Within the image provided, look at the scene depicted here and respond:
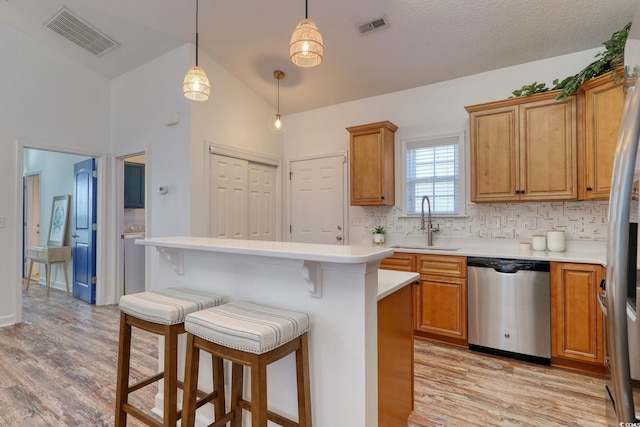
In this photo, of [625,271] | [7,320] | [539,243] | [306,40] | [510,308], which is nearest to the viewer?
[625,271]

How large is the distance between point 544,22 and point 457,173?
155cm

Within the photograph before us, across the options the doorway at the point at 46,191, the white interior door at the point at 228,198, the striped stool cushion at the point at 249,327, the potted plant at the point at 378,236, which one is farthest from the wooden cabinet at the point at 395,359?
the doorway at the point at 46,191

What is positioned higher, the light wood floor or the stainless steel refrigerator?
the stainless steel refrigerator

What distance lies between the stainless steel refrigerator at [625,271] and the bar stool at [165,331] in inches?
61.8

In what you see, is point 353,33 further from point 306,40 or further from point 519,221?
point 519,221

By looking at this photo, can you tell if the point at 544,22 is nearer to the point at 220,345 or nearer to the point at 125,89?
the point at 220,345

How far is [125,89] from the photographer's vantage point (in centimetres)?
438

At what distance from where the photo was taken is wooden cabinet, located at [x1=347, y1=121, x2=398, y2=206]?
3.83 meters

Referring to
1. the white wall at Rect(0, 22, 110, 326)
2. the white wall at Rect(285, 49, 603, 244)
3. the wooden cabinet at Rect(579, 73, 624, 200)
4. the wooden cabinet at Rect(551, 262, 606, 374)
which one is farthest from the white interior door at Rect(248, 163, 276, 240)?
the wooden cabinet at Rect(579, 73, 624, 200)

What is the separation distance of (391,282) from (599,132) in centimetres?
231

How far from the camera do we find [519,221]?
332 cm

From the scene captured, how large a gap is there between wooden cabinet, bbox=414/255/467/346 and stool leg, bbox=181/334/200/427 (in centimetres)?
240

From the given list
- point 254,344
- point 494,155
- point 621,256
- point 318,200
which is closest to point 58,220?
point 318,200

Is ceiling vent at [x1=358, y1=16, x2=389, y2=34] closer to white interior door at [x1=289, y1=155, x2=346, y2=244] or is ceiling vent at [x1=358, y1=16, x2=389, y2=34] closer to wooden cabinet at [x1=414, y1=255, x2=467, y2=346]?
white interior door at [x1=289, y1=155, x2=346, y2=244]
